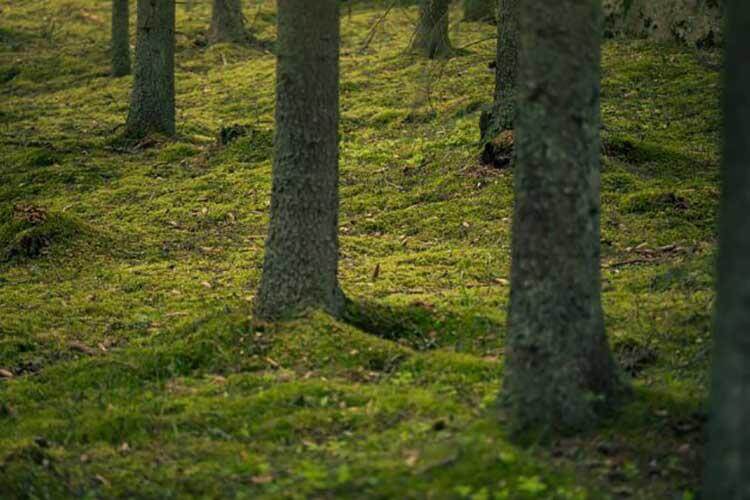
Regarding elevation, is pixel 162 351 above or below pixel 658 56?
below

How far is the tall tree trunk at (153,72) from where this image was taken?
16.2 meters

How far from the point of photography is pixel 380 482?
5070 mm

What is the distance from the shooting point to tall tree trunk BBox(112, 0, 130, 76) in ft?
72.7

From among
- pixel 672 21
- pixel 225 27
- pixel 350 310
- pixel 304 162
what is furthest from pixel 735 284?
pixel 225 27

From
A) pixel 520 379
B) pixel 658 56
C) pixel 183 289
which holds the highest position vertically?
pixel 658 56

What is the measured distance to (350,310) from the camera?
7.97 m

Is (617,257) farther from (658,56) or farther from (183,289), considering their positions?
(658,56)

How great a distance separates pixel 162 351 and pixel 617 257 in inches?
185

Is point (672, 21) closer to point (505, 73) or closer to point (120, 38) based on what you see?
point (505, 73)

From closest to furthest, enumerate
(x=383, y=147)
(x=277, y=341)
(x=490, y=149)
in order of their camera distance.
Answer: (x=277, y=341) → (x=490, y=149) → (x=383, y=147)

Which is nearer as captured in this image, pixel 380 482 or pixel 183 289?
pixel 380 482

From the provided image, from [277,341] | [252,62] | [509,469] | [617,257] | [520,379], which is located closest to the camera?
[509,469]

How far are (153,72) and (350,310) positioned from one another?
982 centimetres

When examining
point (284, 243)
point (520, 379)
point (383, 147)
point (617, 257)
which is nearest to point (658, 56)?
point (383, 147)
